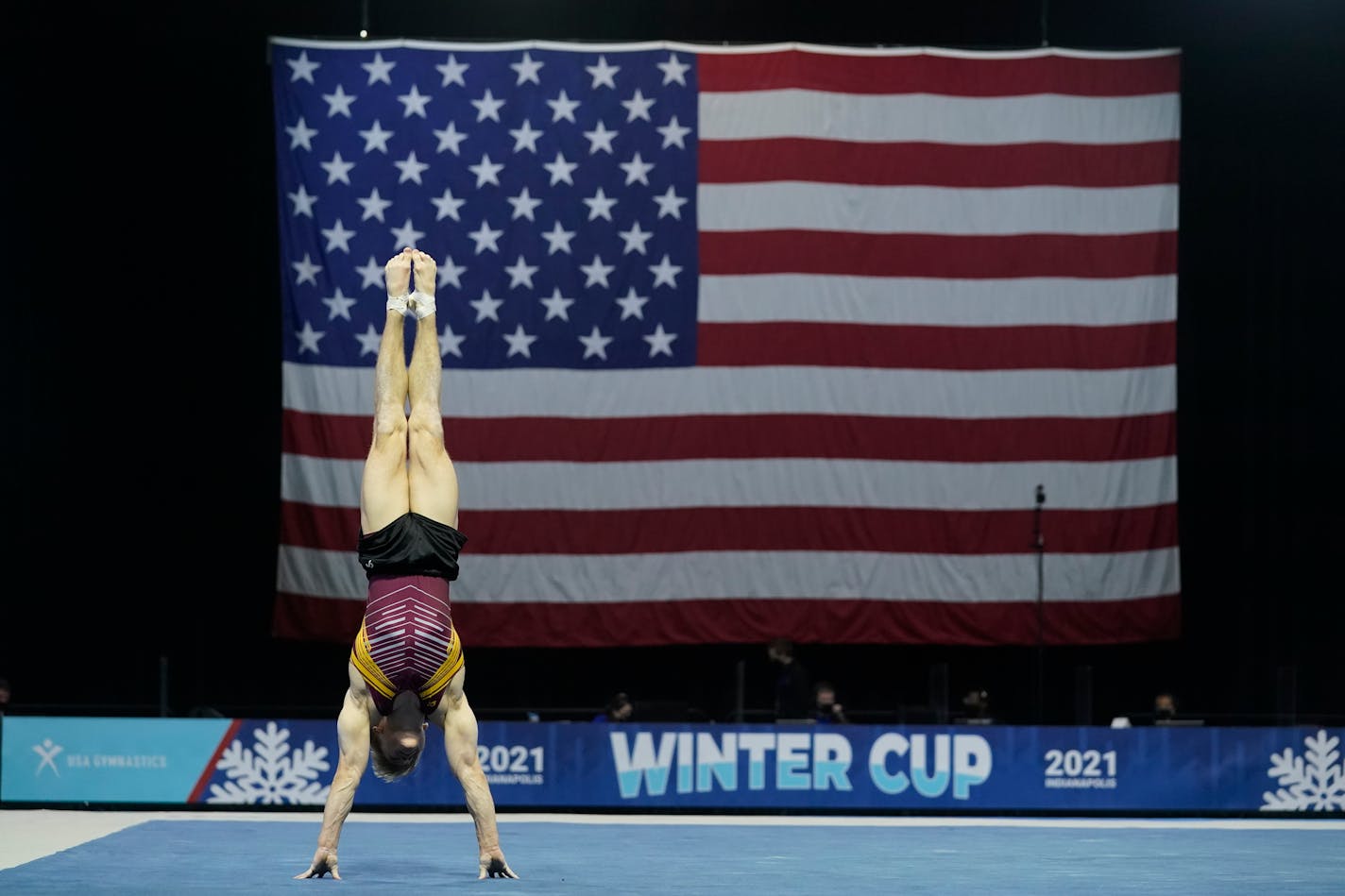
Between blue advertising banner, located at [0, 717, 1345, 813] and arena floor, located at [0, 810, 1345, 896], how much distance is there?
0.28 meters

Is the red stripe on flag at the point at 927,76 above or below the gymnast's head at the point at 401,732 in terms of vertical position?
above

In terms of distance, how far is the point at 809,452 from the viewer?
640 inches

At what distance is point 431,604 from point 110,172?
10.5 m

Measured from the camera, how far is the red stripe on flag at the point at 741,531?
637 inches

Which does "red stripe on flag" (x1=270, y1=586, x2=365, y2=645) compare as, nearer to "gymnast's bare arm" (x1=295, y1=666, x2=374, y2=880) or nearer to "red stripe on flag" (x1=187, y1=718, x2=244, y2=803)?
"red stripe on flag" (x1=187, y1=718, x2=244, y2=803)

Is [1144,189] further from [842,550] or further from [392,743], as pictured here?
[392,743]

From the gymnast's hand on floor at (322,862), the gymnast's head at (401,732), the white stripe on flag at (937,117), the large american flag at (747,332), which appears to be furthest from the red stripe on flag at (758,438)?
the gymnast's hand on floor at (322,862)

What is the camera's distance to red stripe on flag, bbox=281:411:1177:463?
53.3ft

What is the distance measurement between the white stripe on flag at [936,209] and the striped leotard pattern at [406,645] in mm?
8408

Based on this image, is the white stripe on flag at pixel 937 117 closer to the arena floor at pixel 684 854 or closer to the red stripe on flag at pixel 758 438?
the red stripe on flag at pixel 758 438

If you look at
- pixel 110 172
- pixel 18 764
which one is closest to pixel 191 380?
pixel 110 172

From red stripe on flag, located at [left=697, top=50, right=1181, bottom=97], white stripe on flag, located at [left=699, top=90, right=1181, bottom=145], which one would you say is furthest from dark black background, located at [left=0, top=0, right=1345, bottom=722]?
white stripe on flag, located at [left=699, top=90, right=1181, bottom=145]

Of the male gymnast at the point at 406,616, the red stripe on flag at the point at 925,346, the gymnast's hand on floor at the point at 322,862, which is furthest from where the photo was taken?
the red stripe on flag at the point at 925,346

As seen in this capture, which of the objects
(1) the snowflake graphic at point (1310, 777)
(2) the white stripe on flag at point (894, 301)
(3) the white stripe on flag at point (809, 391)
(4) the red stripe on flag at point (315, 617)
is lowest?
(1) the snowflake graphic at point (1310, 777)
